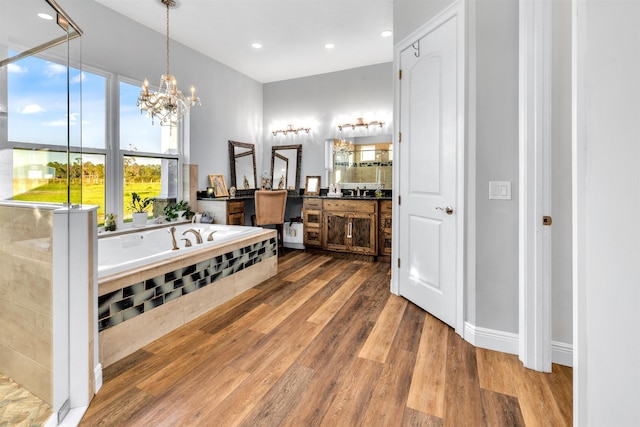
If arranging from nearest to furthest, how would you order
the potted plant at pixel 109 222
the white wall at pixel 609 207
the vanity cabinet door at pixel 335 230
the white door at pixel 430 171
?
the white wall at pixel 609 207 < the white door at pixel 430 171 < the potted plant at pixel 109 222 < the vanity cabinet door at pixel 335 230

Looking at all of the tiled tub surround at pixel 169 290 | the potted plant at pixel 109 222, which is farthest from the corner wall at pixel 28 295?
the potted plant at pixel 109 222

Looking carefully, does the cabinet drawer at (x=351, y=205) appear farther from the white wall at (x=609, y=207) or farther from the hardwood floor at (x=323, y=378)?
the white wall at (x=609, y=207)

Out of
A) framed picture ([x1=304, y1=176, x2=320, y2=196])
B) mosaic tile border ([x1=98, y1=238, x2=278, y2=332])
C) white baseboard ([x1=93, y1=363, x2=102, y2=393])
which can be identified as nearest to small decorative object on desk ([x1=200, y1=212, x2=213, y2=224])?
mosaic tile border ([x1=98, y1=238, x2=278, y2=332])

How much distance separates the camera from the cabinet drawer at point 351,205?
4.31 m

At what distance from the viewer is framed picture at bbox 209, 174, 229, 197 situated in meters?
4.67

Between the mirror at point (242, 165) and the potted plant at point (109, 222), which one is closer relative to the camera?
the potted plant at point (109, 222)

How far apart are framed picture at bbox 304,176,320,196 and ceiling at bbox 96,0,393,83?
1.75m

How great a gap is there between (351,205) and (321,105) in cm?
195

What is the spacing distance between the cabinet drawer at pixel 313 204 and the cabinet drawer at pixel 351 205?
0.11 meters

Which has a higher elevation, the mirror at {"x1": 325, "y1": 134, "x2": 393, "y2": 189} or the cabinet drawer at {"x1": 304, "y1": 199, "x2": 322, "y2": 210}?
the mirror at {"x1": 325, "y1": 134, "x2": 393, "y2": 189}

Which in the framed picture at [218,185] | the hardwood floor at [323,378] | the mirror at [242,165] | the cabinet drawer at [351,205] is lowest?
the hardwood floor at [323,378]

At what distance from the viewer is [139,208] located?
12.1 ft

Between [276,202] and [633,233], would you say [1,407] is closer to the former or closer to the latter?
[633,233]

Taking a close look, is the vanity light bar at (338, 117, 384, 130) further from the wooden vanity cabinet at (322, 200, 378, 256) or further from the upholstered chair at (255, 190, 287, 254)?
the upholstered chair at (255, 190, 287, 254)
